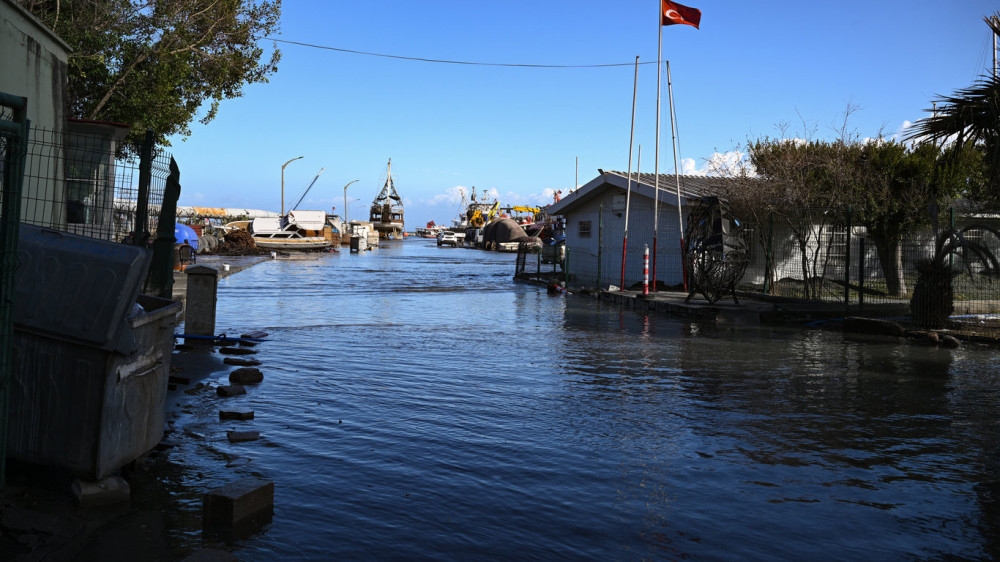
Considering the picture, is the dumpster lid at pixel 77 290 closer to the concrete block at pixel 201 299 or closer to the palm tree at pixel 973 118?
the concrete block at pixel 201 299

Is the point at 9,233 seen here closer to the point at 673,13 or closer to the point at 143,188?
the point at 143,188

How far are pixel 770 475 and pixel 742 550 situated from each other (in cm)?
155

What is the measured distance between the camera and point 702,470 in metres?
5.85

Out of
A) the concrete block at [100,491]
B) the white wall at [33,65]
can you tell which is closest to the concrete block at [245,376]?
the concrete block at [100,491]

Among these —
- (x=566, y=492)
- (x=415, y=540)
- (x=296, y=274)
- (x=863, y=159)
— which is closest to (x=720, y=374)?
(x=566, y=492)

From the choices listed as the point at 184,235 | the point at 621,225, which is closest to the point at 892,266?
the point at 621,225

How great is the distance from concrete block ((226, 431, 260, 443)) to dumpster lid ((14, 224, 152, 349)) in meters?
2.04

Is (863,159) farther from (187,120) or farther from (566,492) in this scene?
(566,492)

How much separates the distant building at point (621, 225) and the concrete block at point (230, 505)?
20.4 meters

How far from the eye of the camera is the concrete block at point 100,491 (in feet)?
14.9

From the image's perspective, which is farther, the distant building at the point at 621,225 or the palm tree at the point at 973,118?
the distant building at the point at 621,225

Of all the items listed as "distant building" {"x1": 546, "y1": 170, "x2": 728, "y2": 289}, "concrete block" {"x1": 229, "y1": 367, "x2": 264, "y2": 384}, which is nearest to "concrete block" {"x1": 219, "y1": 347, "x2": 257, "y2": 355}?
"concrete block" {"x1": 229, "y1": 367, "x2": 264, "y2": 384}

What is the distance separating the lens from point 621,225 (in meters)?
28.6

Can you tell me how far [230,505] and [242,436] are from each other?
196 cm
